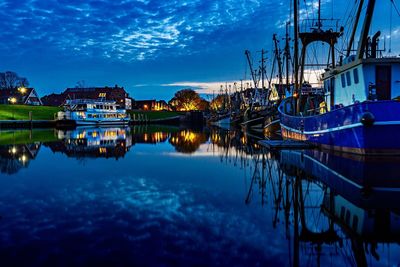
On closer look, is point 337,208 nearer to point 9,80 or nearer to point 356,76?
point 356,76

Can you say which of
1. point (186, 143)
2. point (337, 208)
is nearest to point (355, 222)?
point (337, 208)

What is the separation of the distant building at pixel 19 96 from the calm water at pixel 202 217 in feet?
360

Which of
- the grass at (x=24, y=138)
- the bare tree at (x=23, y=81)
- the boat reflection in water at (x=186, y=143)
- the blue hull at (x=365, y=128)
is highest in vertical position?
the bare tree at (x=23, y=81)

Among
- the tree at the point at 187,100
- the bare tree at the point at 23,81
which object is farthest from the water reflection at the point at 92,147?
the tree at the point at 187,100

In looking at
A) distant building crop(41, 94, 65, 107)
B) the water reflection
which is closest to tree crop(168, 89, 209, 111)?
distant building crop(41, 94, 65, 107)

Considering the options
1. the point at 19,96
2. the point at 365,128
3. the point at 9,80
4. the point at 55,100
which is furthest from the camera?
the point at 55,100

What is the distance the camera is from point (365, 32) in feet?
59.2

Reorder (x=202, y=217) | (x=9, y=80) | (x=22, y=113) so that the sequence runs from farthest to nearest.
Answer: (x=9, y=80)
(x=22, y=113)
(x=202, y=217)

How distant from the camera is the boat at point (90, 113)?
80.2m

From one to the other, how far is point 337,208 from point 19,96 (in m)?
122

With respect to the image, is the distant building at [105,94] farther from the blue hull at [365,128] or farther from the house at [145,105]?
the blue hull at [365,128]

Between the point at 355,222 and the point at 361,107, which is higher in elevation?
the point at 361,107

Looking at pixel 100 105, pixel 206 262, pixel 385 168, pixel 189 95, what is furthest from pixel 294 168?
pixel 189 95

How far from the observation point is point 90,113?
86312 millimetres
